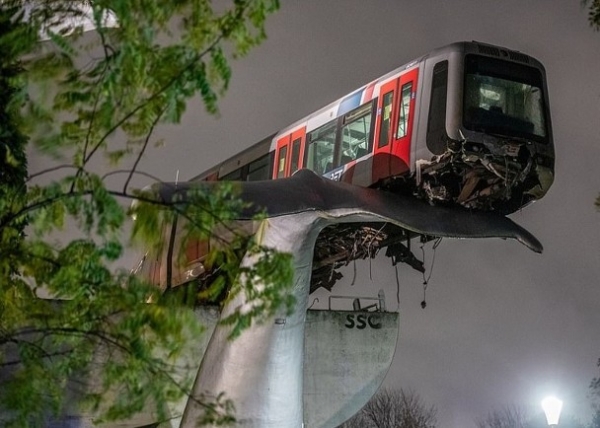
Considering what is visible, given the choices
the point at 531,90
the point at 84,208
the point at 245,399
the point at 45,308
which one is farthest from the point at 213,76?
the point at 531,90

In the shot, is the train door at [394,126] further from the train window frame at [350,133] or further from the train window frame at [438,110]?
the train window frame at [438,110]

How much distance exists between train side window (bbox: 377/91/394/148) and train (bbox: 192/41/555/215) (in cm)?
2

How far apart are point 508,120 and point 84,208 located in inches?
352

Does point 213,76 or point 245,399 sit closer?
Answer: point 213,76

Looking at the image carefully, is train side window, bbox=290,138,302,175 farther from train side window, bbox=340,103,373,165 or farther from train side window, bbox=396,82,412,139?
train side window, bbox=396,82,412,139

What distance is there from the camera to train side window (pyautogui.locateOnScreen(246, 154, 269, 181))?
15.6m

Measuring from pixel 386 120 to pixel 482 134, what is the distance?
62.7 inches

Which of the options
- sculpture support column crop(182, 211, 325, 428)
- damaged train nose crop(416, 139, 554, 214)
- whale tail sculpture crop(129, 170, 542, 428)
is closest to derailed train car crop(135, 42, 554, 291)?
damaged train nose crop(416, 139, 554, 214)

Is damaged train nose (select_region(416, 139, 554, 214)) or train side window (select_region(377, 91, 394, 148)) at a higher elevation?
train side window (select_region(377, 91, 394, 148))

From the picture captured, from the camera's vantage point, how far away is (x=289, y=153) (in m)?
14.9

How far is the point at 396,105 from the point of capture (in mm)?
12609

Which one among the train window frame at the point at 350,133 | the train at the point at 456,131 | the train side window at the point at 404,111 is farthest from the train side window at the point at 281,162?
the train side window at the point at 404,111

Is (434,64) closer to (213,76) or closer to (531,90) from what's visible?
(531,90)

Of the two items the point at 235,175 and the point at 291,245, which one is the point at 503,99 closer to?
the point at 291,245
